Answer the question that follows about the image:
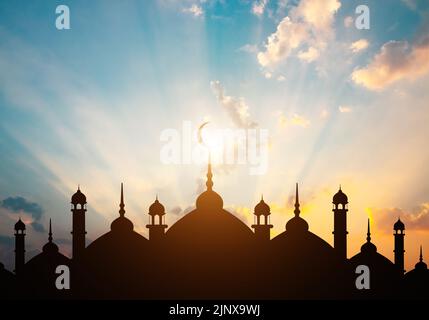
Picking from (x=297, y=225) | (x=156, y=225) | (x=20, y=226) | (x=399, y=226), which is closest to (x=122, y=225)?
(x=156, y=225)

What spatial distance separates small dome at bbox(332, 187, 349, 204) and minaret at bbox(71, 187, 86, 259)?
13757mm

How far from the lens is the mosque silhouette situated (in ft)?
74.8

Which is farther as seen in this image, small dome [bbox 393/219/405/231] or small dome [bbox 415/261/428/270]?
small dome [bbox 393/219/405/231]

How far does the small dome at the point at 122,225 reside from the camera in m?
25.1

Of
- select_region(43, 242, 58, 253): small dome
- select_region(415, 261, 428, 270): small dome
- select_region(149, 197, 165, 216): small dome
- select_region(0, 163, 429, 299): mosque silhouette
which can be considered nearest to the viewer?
select_region(0, 163, 429, 299): mosque silhouette

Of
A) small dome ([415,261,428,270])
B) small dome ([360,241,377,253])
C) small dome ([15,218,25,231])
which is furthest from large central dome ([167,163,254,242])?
small dome ([415,261,428,270])

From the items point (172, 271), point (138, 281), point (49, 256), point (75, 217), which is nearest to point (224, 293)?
point (172, 271)

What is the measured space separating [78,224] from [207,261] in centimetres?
734

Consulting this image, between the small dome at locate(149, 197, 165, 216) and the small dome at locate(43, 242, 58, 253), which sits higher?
the small dome at locate(149, 197, 165, 216)

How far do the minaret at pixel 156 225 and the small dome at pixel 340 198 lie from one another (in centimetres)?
937

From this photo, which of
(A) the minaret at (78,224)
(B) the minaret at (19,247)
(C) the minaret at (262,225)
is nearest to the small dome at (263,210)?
(C) the minaret at (262,225)

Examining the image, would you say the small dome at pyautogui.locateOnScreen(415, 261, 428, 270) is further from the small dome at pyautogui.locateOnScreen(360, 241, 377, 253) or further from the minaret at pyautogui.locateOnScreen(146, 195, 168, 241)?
the minaret at pyautogui.locateOnScreen(146, 195, 168, 241)
